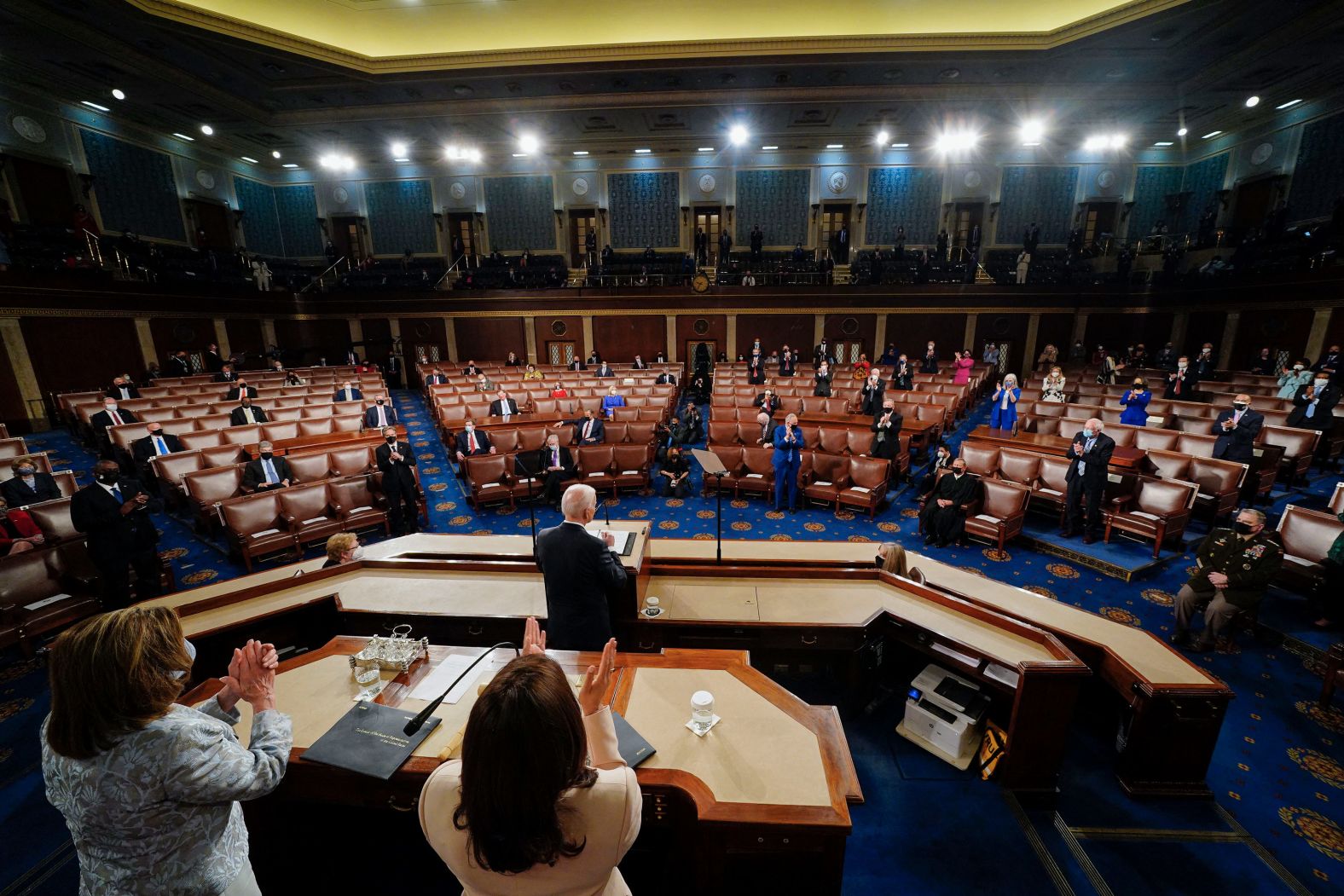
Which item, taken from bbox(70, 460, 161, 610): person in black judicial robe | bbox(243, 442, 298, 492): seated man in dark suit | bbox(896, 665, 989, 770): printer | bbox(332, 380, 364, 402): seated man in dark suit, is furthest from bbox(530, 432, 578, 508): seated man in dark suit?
bbox(332, 380, 364, 402): seated man in dark suit

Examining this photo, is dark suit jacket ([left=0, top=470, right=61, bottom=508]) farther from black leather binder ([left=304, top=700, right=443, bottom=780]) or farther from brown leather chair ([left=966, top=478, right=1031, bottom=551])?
brown leather chair ([left=966, top=478, right=1031, bottom=551])

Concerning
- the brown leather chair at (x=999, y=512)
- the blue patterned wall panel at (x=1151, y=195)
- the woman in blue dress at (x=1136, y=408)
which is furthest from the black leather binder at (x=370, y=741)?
the blue patterned wall panel at (x=1151, y=195)

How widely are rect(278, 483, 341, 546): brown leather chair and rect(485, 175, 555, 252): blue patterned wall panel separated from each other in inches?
682

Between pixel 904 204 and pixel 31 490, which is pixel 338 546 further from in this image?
pixel 904 204

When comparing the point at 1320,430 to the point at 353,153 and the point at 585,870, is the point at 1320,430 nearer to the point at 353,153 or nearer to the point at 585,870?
the point at 585,870

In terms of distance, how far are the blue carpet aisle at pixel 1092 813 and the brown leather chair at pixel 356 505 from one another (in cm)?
294

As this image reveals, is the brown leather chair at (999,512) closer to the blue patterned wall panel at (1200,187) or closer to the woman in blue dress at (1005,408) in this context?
the woman in blue dress at (1005,408)

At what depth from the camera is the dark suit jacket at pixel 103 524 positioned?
16.6 ft

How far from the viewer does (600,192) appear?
21.2 metres

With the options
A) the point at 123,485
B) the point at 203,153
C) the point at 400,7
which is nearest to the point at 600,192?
the point at 400,7

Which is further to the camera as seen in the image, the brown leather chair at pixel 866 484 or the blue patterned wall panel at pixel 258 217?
the blue patterned wall panel at pixel 258 217

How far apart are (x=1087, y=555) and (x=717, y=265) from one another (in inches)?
605

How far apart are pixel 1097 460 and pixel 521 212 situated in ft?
69.4

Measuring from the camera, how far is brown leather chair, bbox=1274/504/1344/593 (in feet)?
16.6
